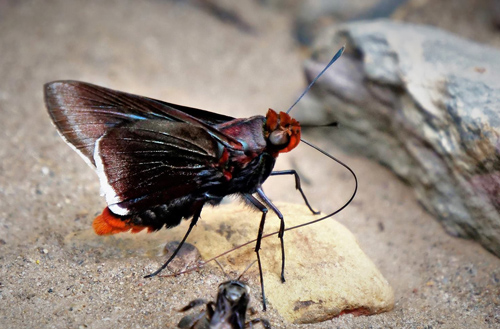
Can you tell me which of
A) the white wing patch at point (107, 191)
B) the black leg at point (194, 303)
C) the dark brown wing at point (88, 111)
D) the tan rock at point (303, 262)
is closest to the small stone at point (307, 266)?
the tan rock at point (303, 262)

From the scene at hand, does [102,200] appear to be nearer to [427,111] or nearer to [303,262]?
[303,262]

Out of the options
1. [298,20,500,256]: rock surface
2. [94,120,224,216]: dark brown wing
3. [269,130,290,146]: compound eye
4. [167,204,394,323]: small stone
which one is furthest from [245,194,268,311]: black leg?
[298,20,500,256]: rock surface

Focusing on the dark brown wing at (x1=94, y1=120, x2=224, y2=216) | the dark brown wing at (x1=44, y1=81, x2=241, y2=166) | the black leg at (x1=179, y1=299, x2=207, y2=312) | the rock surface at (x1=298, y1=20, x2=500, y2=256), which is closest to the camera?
the black leg at (x1=179, y1=299, x2=207, y2=312)

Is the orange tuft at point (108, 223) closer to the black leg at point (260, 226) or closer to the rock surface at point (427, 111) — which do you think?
the black leg at point (260, 226)

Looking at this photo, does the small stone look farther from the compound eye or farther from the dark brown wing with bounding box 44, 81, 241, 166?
the dark brown wing with bounding box 44, 81, 241, 166

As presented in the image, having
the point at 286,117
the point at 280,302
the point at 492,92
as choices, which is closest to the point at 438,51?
the point at 492,92

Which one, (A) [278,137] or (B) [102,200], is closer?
(A) [278,137]

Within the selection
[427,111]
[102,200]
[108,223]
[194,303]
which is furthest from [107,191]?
[427,111]
